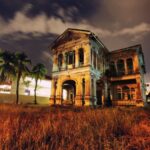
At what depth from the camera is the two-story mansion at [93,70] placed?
54.3 ft

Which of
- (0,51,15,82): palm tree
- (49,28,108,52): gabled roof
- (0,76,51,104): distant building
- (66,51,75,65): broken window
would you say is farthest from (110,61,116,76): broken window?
(0,76,51,104): distant building

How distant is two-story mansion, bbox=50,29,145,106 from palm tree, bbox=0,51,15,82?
355 inches

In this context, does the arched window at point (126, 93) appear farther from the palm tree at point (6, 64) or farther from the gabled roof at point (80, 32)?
the palm tree at point (6, 64)

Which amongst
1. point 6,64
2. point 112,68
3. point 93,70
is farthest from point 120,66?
point 6,64

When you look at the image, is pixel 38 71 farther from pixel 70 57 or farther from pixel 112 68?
pixel 112 68

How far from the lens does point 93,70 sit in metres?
17.0

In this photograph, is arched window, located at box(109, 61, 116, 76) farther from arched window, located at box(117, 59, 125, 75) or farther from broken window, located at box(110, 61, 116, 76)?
arched window, located at box(117, 59, 125, 75)

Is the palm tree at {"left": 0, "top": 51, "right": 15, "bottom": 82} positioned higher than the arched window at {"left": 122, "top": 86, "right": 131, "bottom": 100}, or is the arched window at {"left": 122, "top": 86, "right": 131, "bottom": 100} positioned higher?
Result: the palm tree at {"left": 0, "top": 51, "right": 15, "bottom": 82}

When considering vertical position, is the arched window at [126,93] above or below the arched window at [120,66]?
below

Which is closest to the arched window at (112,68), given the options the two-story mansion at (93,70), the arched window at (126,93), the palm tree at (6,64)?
the two-story mansion at (93,70)

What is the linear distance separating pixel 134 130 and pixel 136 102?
51.6ft

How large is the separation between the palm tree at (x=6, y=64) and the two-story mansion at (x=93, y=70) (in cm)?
902

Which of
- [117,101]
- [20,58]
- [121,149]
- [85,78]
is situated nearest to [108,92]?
[117,101]

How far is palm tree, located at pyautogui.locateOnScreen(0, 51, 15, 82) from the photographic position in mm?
23828
